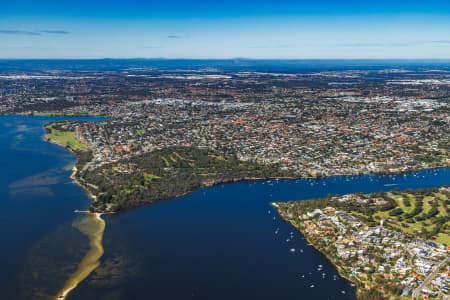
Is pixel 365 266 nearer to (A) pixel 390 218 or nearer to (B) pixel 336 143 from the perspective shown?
(A) pixel 390 218

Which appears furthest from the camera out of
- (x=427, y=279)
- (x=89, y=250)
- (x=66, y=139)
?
(x=66, y=139)

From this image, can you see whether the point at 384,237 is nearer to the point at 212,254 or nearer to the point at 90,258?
the point at 212,254

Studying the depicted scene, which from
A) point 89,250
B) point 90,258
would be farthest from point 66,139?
point 90,258

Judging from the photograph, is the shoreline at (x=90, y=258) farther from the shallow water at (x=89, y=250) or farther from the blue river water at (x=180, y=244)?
the blue river water at (x=180, y=244)

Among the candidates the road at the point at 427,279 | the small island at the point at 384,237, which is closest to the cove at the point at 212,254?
the small island at the point at 384,237

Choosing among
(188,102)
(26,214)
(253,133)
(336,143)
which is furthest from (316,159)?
(188,102)

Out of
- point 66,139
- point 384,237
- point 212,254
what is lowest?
point 212,254

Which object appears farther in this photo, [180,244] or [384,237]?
[180,244]
